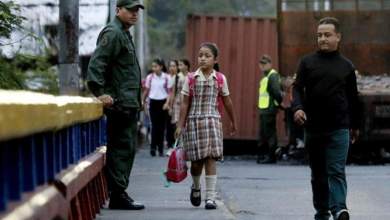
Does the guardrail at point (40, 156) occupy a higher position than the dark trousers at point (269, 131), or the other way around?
the guardrail at point (40, 156)

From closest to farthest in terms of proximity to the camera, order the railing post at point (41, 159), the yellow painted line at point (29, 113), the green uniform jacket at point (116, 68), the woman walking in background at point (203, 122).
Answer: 1. the yellow painted line at point (29, 113)
2. the railing post at point (41, 159)
3. the green uniform jacket at point (116, 68)
4. the woman walking in background at point (203, 122)

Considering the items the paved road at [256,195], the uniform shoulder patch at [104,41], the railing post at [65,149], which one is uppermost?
the uniform shoulder patch at [104,41]

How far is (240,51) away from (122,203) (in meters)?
12.2

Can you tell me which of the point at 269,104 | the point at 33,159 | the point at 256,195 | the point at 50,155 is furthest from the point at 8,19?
the point at 269,104

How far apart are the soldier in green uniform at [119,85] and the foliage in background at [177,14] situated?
52934mm

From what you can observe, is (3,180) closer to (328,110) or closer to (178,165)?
(328,110)

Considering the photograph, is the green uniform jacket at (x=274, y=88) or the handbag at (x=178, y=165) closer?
the handbag at (x=178, y=165)

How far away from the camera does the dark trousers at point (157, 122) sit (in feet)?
62.1

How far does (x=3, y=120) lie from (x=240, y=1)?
6351cm

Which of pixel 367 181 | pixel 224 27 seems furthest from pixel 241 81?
pixel 367 181

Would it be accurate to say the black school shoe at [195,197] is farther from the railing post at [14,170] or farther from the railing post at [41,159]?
the railing post at [14,170]

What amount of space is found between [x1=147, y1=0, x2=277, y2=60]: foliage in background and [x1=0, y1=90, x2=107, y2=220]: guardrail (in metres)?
55.7

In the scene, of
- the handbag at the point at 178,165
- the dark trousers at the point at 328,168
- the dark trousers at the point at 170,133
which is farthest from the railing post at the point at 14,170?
the dark trousers at the point at 170,133

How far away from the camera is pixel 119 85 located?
29.2ft
